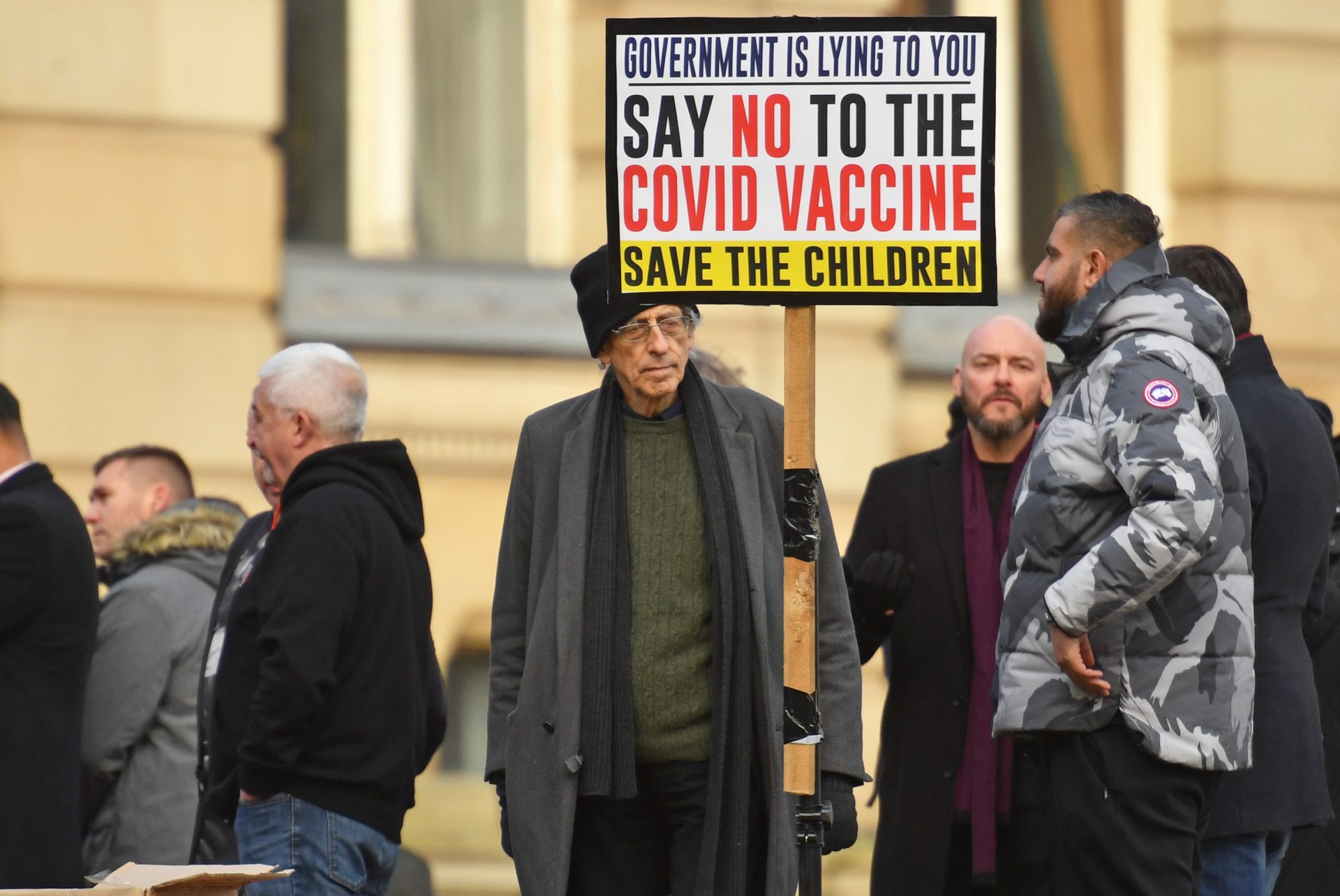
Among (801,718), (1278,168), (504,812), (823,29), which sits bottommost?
(504,812)

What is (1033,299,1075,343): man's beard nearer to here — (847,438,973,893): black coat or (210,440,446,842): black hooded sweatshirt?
Answer: (847,438,973,893): black coat

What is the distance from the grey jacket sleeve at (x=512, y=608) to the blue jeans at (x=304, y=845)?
413 mm

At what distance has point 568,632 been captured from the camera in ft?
15.6

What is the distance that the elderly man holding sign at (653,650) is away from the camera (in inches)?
185

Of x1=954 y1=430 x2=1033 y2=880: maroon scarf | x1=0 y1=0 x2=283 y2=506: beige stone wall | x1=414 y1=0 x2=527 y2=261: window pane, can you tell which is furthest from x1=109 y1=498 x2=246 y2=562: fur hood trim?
x1=414 y1=0 x2=527 y2=261: window pane

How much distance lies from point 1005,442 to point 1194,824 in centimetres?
147

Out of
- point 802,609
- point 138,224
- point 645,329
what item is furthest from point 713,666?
point 138,224

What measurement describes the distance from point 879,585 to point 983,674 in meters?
0.36

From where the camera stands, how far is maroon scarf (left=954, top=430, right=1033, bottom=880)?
5.83m

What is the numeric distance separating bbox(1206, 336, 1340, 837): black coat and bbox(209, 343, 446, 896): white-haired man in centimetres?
192

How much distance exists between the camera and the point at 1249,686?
5.02 meters

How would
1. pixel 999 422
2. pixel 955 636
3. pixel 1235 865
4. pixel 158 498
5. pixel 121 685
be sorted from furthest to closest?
pixel 158 498
pixel 121 685
pixel 999 422
pixel 955 636
pixel 1235 865

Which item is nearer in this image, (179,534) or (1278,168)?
(179,534)

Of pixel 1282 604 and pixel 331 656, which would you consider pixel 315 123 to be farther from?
pixel 1282 604
